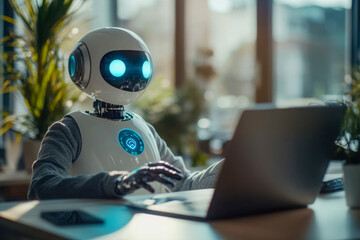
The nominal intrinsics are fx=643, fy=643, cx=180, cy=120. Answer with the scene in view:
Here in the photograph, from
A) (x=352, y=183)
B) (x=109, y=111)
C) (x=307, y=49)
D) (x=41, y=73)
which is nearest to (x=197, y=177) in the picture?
(x=109, y=111)

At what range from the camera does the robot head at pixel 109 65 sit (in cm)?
199

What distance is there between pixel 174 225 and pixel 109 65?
2.81 ft

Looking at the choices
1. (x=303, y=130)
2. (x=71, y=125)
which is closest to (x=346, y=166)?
(x=303, y=130)

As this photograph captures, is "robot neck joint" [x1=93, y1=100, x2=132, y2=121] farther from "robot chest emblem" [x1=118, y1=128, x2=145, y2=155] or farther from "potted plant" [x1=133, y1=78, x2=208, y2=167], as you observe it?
"potted plant" [x1=133, y1=78, x2=208, y2=167]

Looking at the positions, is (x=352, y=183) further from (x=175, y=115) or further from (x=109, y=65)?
(x=175, y=115)

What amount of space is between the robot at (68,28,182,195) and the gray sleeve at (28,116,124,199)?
45 mm

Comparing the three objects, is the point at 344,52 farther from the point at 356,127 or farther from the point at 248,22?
the point at 356,127

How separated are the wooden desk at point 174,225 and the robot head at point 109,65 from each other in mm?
582

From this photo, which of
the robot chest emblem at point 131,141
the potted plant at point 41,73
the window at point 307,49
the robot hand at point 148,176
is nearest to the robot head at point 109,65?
the robot chest emblem at point 131,141

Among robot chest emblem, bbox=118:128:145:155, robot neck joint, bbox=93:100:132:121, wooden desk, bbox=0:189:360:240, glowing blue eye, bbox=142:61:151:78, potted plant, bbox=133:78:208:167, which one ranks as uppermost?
glowing blue eye, bbox=142:61:151:78

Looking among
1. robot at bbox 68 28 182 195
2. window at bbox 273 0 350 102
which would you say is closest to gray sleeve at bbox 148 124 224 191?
robot at bbox 68 28 182 195

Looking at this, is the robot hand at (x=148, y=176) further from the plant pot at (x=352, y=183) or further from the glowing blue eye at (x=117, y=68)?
the glowing blue eye at (x=117, y=68)

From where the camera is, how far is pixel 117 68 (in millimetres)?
2002

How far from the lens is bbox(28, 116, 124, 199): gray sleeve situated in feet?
5.06
